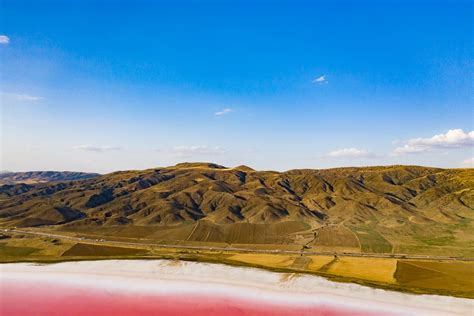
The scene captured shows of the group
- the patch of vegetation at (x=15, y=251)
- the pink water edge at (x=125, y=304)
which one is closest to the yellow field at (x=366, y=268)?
the pink water edge at (x=125, y=304)

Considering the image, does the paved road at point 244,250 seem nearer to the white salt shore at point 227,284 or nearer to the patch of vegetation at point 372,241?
the patch of vegetation at point 372,241

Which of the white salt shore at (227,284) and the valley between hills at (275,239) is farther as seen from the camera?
the valley between hills at (275,239)

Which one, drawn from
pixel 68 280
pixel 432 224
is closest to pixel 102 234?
pixel 68 280

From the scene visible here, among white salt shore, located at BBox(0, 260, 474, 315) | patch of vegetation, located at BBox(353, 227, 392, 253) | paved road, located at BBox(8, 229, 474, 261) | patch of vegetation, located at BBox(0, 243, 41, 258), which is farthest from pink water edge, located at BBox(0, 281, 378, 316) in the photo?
patch of vegetation, located at BBox(353, 227, 392, 253)

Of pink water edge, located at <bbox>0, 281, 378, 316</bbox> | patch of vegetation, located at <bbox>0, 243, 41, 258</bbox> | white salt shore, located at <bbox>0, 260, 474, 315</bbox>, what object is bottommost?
patch of vegetation, located at <bbox>0, 243, 41, 258</bbox>

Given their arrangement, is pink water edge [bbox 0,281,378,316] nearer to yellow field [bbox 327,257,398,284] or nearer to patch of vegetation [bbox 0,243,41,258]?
yellow field [bbox 327,257,398,284]

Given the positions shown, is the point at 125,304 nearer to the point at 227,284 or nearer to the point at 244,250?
the point at 227,284
